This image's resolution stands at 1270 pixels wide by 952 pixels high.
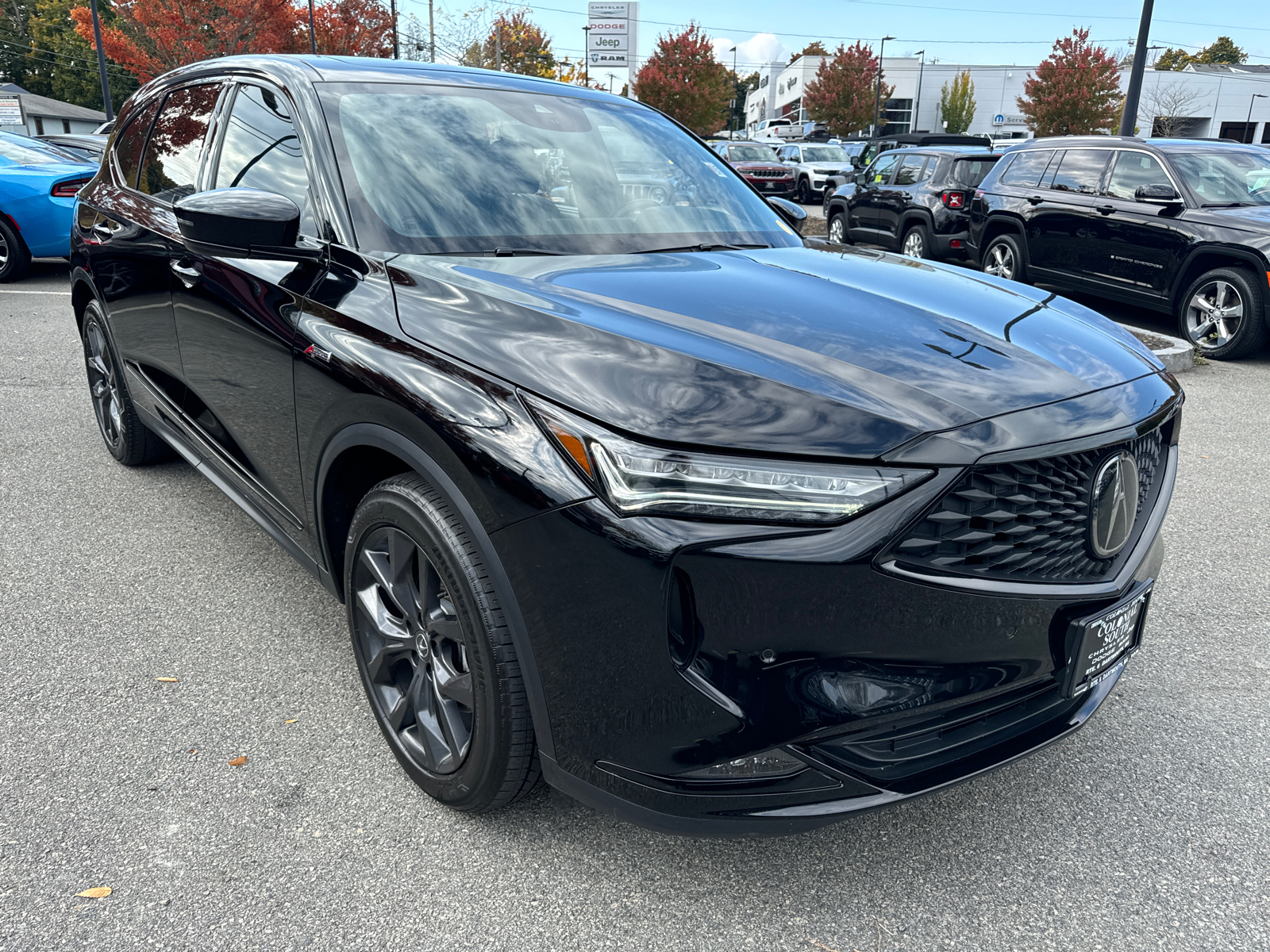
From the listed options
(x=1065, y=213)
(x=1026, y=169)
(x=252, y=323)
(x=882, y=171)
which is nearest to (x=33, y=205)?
(x=252, y=323)

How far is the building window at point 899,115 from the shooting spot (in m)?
78.1

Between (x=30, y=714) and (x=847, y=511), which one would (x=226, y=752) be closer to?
(x=30, y=714)

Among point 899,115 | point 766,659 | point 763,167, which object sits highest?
point 899,115

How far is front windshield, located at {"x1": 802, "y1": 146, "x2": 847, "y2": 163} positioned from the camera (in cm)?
2619

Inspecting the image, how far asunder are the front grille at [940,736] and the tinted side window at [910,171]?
11.3m

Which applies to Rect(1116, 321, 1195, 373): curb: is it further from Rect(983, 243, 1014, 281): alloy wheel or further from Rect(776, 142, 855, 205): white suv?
Rect(776, 142, 855, 205): white suv

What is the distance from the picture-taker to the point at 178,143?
144 inches

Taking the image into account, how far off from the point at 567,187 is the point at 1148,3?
1560 centimetres

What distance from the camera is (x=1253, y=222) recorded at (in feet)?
25.0

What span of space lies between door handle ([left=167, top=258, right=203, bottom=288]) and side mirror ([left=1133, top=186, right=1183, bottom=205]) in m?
8.05

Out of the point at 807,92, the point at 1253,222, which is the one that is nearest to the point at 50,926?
the point at 1253,222

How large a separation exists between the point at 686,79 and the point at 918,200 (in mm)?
44920

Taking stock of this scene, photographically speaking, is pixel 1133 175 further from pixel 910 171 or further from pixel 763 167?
pixel 763 167

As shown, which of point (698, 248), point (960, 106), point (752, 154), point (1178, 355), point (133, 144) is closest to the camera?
point (698, 248)
